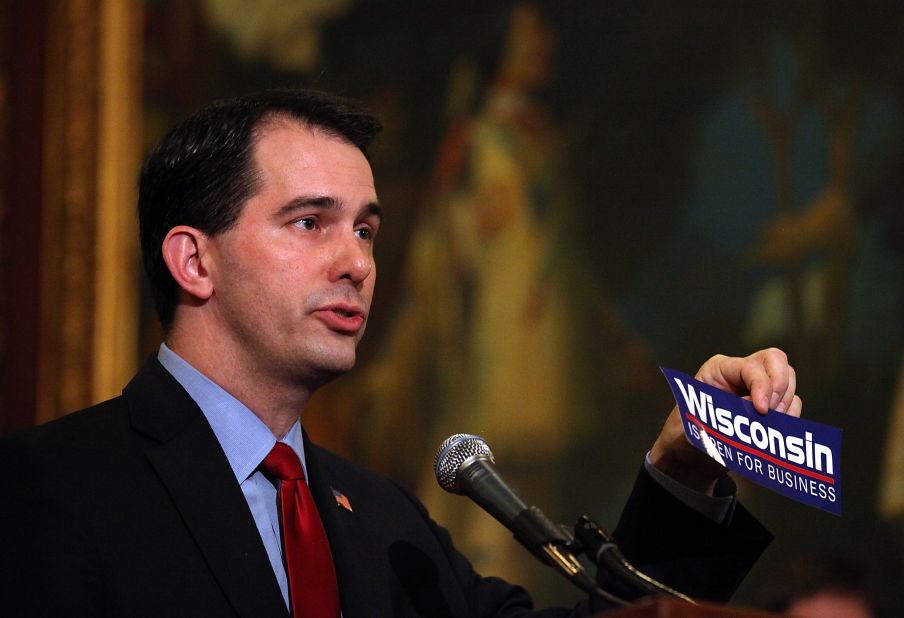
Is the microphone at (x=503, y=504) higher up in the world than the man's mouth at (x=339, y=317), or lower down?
lower down

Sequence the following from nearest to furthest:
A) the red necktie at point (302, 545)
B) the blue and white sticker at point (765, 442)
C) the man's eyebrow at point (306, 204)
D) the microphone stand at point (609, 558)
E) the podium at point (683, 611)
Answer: the podium at point (683, 611) < the microphone stand at point (609, 558) < the blue and white sticker at point (765, 442) < the red necktie at point (302, 545) < the man's eyebrow at point (306, 204)

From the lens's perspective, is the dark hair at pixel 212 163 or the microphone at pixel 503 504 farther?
the dark hair at pixel 212 163

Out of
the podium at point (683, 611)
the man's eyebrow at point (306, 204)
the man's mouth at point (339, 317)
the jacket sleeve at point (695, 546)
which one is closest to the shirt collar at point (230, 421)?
the man's mouth at point (339, 317)

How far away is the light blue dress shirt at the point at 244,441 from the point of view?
2.27 metres

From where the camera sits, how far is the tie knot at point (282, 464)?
2.35m

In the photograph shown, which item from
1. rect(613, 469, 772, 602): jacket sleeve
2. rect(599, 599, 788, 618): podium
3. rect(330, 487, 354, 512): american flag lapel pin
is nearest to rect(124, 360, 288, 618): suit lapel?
rect(330, 487, 354, 512): american flag lapel pin

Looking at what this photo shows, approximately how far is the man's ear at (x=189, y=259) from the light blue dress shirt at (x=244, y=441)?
0.48 feet

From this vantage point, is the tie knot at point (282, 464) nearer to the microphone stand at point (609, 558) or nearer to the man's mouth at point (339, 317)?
the man's mouth at point (339, 317)

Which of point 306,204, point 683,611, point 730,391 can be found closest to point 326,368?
point 306,204

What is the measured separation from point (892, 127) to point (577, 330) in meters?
1.44

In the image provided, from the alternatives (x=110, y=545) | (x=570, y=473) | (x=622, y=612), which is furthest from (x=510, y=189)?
(x=622, y=612)

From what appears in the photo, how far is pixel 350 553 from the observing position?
2393 mm

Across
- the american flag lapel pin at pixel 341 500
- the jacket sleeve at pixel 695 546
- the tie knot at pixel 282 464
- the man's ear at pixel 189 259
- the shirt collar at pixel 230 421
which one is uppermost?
the man's ear at pixel 189 259

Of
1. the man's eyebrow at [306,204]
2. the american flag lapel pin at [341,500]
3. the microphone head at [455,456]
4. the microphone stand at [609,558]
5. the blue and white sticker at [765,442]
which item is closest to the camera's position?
the microphone stand at [609,558]
